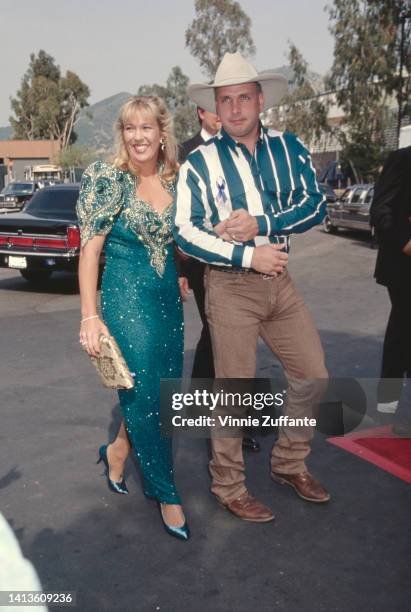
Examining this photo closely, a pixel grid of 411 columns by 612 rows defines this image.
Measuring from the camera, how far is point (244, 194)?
2.95m

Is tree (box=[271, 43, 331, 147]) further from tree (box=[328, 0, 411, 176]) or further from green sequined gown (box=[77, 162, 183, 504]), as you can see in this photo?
green sequined gown (box=[77, 162, 183, 504])

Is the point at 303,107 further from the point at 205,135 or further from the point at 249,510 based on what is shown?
the point at 249,510

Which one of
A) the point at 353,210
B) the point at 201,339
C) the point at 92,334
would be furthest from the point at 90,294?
the point at 353,210

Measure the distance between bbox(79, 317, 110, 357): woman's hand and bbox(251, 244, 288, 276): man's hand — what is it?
2.42 feet

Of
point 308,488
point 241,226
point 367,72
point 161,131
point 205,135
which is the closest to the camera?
point 241,226

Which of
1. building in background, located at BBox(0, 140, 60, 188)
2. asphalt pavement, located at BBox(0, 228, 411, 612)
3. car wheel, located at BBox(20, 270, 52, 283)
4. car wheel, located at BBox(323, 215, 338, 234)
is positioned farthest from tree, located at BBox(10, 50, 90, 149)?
asphalt pavement, located at BBox(0, 228, 411, 612)

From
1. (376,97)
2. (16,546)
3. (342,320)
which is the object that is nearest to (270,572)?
(16,546)

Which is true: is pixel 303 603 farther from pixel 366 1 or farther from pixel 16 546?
pixel 366 1

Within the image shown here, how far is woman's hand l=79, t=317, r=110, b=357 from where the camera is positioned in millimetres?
2893

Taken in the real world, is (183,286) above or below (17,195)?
above

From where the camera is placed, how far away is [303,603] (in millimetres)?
2494

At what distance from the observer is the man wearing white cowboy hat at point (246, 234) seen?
288 cm

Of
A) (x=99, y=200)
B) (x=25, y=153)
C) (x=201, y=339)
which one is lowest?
(x=201, y=339)

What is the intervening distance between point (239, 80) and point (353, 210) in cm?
1488
